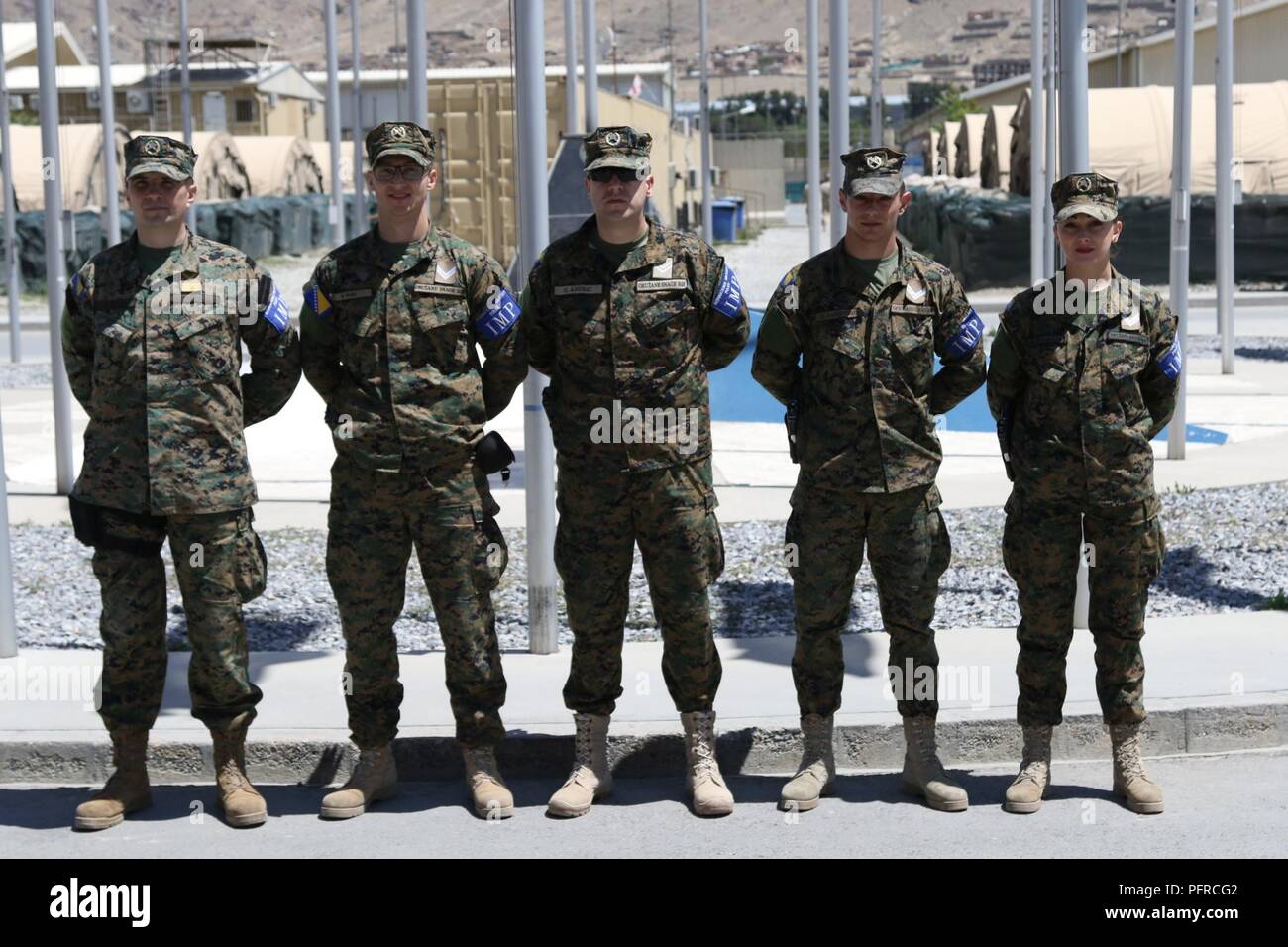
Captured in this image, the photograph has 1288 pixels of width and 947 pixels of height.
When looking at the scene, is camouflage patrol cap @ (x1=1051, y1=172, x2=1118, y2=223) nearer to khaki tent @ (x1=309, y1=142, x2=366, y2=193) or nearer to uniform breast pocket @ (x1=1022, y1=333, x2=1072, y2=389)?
uniform breast pocket @ (x1=1022, y1=333, x2=1072, y2=389)

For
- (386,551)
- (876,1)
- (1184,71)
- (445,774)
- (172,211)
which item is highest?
(876,1)

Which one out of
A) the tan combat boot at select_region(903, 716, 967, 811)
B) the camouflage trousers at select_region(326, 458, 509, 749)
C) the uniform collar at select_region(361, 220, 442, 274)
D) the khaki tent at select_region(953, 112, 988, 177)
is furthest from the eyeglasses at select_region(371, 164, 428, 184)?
the khaki tent at select_region(953, 112, 988, 177)

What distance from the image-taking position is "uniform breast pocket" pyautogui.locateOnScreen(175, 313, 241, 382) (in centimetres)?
540

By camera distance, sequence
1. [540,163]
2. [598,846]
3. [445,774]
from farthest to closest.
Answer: [540,163], [445,774], [598,846]

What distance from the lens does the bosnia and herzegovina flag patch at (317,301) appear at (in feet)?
18.1

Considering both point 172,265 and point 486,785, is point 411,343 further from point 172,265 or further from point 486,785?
point 486,785

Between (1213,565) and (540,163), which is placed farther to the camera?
(1213,565)

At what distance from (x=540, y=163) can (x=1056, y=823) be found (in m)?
Answer: 3.38

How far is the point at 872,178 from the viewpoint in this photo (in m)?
5.38

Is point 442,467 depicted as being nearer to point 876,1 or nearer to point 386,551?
point 386,551

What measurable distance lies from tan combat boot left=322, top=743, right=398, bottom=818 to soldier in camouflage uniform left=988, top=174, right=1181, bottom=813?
204 cm

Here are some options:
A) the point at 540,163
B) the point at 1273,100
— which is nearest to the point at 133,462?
the point at 540,163

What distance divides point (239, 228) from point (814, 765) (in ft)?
107

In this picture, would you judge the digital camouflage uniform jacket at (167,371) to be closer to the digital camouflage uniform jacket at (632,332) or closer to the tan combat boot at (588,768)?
the digital camouflage uniform jacket at (632,332)
